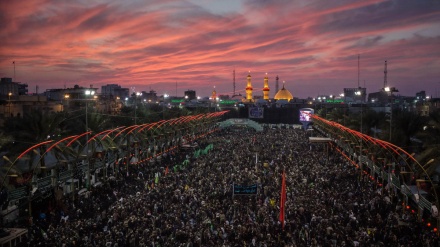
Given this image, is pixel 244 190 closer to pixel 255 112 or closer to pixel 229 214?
pixel 229 214

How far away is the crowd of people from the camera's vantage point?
17141mm

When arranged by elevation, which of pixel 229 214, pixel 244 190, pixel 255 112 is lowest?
pixel 229 214

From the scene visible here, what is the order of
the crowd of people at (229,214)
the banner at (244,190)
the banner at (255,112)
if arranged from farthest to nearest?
the banner at (255,112) < the banner at (244,190) < the crowd of people at (229,214)

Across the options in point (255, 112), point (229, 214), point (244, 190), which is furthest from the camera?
point (255, 112)

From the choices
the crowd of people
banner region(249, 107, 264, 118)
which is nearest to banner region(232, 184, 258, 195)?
the crowd of people

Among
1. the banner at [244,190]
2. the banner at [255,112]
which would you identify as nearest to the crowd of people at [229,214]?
the banner at [244,190]

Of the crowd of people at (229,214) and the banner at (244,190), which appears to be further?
the banner at (244,190)

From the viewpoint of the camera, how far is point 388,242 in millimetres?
17344

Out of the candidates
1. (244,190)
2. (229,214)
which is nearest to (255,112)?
(244,190)

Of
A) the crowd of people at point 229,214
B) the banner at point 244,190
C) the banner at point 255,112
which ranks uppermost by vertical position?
the banner at point 255,112

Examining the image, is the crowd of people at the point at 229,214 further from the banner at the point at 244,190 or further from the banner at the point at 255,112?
the banner at the point at 255,112

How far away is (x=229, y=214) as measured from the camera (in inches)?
821

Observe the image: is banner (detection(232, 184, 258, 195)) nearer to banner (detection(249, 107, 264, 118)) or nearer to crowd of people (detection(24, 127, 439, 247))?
crowd of people (detection(24, 127, 439, 247))

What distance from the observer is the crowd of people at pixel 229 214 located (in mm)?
17141
